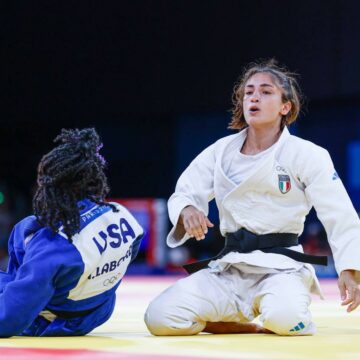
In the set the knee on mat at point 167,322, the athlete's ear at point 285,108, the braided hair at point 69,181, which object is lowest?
the knee on mat at point 167,322

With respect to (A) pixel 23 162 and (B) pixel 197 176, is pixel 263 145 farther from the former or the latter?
(A) pixel 23 162

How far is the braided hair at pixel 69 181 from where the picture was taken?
281cm

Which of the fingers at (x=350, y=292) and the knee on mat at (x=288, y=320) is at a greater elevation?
the fingers at (x=350, y=292)

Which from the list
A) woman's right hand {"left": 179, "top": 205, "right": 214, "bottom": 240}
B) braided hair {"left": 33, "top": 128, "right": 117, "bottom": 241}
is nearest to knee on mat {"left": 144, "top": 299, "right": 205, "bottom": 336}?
woman's right hand {"left": 179, "top": 205, "right": 214, "bottom": 240}

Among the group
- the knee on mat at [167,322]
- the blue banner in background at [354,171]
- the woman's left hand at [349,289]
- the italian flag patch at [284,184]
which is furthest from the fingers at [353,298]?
the blue banner in background at [354,171]

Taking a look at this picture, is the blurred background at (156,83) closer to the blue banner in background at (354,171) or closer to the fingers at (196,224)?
the blue banner in background at (354,171)

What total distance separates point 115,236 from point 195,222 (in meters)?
0.36

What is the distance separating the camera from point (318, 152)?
3250 millimetres

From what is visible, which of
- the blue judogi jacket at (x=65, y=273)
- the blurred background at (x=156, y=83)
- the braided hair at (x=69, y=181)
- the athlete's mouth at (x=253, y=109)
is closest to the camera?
the blue judogi jacket at (x=65, y=273)

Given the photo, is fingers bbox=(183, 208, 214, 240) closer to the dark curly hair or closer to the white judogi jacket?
the white judogi jacket

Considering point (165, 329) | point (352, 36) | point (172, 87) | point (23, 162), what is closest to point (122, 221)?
point (165, 329)

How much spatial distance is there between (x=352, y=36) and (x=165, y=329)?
26.9 feet

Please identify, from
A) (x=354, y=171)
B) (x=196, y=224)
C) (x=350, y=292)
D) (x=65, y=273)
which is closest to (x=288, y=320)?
(x=350, y=292)

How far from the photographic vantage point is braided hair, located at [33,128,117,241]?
2814 millimetres
